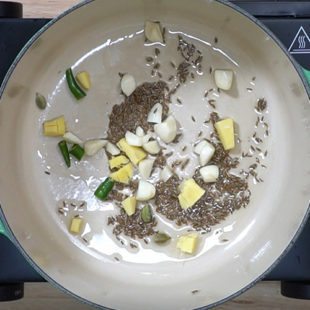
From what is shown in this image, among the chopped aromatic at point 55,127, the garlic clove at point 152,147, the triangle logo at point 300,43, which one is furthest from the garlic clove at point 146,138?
the triangle logo at point 300,43

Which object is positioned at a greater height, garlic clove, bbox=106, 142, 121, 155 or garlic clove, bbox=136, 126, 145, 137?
garlic clove, bbox=136, 126, 145, 137

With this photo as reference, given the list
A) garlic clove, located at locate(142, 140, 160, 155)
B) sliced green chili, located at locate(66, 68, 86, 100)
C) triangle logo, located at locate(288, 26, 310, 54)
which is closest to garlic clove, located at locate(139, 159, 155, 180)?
garlic clove, located at locate(142, 140, 160, 155)

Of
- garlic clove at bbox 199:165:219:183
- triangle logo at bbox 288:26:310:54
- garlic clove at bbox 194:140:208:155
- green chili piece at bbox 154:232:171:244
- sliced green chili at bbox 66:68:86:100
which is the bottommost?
green chili piece at bbox 154:232:171:244

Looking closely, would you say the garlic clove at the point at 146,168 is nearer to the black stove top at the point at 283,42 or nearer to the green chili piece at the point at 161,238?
the green chili piece at the point at 161,238

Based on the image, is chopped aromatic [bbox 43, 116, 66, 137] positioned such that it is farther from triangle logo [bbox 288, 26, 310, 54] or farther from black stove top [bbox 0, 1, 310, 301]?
triangle logo [bbox 288, 26, 310, 54]

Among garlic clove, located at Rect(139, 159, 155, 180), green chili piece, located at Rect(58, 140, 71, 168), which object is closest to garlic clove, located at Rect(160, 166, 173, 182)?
garlic clove, located at Rect(139, 159, 155, 180)

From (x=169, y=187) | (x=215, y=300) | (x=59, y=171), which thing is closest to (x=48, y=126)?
(x=59, y=171)

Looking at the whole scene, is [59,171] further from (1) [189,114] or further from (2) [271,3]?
(2) [271,3]
